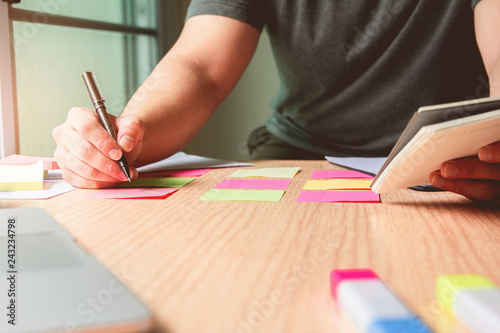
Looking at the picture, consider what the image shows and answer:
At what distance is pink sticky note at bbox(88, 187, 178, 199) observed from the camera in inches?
25.8

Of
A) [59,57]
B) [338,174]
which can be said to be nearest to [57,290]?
[338,174]

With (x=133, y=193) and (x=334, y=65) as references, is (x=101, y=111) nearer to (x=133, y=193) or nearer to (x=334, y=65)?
(x=133, y=193)

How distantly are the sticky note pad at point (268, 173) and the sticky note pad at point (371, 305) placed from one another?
20.5 inches

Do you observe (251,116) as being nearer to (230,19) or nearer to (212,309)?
(230,19)

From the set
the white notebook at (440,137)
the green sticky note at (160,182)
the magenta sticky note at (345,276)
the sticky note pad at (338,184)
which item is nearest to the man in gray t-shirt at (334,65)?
the green sticky note at (160,182)

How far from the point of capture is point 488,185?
59 cm

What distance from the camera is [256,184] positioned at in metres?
0.73

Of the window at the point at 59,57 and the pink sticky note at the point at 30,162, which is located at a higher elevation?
the window at the point at 59,57

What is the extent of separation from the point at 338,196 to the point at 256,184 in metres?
0.15

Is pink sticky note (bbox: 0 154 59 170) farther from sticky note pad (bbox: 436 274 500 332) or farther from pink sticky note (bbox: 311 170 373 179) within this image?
sticky note pad (bbox: 436 274 500 332)

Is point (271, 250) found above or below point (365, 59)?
below

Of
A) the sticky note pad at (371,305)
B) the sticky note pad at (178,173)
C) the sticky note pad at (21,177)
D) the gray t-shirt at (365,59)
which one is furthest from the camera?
the gray t-shirt at (365,59)

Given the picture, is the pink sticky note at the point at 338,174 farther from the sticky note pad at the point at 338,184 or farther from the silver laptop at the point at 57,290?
the silver laptop at the point at 57,290

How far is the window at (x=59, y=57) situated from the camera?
1376 millimetres
